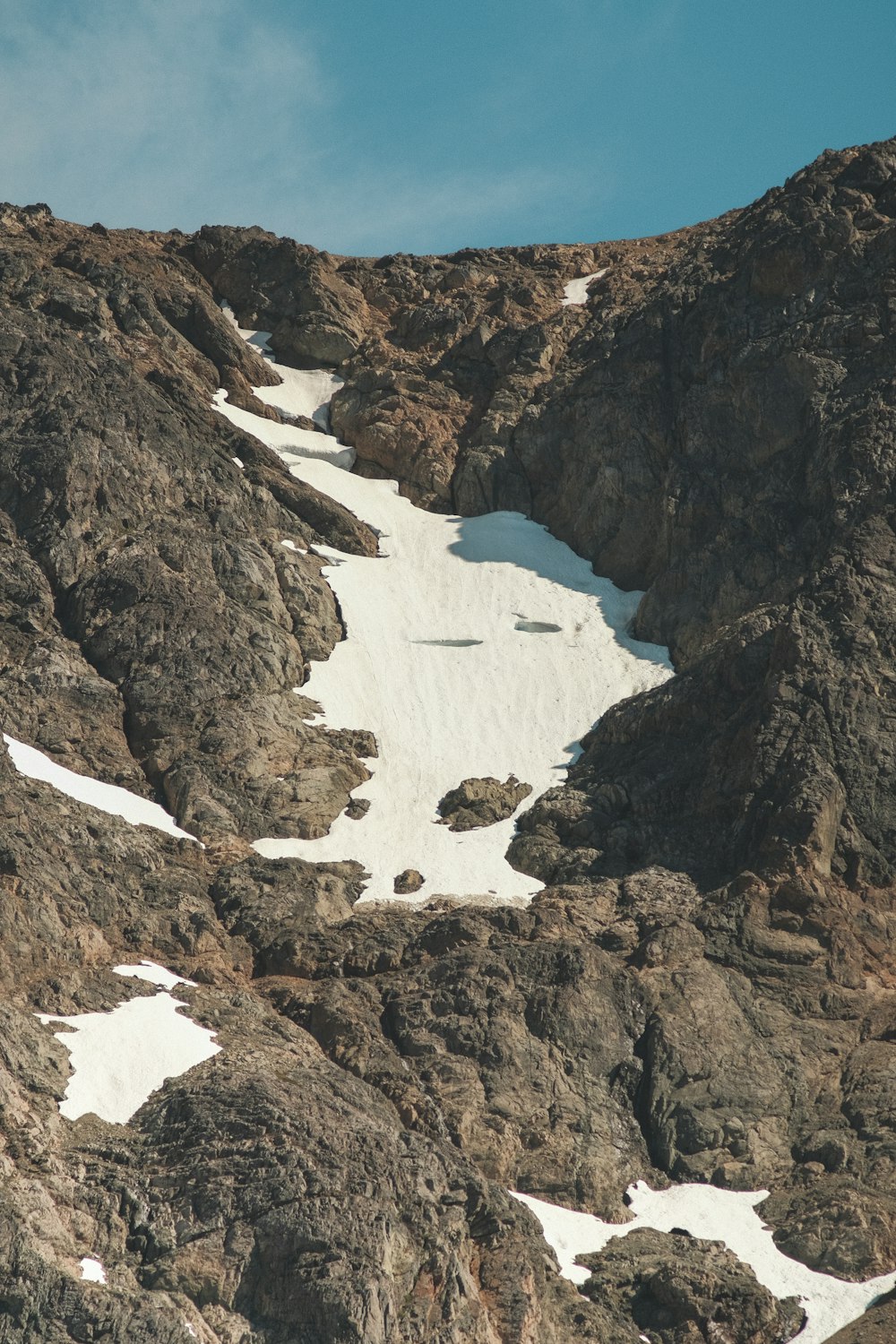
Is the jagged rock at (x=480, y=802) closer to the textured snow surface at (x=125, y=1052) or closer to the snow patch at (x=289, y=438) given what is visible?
the textured snow surface at (x=125, y=1052)

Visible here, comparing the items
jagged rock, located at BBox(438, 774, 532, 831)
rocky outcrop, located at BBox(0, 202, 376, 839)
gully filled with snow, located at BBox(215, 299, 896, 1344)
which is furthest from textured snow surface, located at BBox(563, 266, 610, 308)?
jagged rock, located at BBox(438, 774, 532, 831)

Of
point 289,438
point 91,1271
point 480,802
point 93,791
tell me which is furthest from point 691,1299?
point 289,438

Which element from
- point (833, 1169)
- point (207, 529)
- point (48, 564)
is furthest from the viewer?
point (207, 529)

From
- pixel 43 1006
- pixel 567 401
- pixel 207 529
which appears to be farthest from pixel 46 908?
pixel 567 401

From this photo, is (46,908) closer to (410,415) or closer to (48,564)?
(48,564)

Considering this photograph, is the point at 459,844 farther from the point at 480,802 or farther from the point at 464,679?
the point at 464,679

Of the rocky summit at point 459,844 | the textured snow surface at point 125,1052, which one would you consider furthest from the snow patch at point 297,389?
the textured snow surface at point 125,1052
